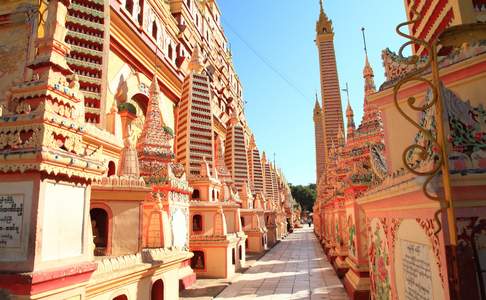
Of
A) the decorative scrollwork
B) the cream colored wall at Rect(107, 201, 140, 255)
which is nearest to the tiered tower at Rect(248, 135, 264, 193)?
the cream colored wall at Rect(107, 201, 140, 255)

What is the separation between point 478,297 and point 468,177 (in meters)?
0.94

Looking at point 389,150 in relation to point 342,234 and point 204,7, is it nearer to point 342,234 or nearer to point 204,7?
point 342,234

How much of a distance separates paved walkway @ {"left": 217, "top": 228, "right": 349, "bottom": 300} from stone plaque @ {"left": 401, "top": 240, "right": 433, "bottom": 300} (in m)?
9.15

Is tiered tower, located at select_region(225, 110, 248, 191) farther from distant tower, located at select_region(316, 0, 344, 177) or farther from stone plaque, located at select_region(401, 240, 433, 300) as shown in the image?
stone plaque, located at select_region(401, 240, 433, 300)

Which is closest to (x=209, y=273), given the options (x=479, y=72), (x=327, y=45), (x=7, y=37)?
(x=7, y=37)

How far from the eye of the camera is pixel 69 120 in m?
5.05

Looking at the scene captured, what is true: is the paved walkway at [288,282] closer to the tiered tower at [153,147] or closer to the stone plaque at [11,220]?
the tiered tower at [153,147]

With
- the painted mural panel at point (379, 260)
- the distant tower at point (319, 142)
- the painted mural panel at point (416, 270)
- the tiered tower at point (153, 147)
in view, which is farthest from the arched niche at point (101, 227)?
the distant tower at point (319, 142)

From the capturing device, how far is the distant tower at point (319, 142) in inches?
1997

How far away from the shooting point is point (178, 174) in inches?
511

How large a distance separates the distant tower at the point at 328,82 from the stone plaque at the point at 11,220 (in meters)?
35.6

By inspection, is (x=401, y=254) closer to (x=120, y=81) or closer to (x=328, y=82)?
(x=120, y=81)

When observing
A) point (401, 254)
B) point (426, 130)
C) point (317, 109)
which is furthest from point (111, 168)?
point (317, 109)

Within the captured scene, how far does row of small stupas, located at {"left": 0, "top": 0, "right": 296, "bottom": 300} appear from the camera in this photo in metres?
4.58
